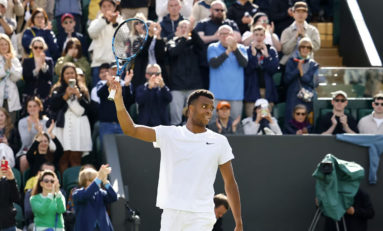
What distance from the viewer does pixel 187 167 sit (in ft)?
24.1

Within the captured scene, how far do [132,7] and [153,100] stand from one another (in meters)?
2.63

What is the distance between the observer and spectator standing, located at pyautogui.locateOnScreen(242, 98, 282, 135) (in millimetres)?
13445

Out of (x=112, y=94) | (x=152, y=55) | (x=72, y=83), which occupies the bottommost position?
(x=112, y=94)

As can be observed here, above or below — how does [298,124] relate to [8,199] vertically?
above

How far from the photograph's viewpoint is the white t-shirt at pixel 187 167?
7.31 meters

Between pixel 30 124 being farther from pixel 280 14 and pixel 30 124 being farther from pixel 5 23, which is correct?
pixel 280 14

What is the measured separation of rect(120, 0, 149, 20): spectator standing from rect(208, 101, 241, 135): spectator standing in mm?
2658

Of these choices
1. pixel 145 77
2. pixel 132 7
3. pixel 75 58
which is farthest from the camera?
pixel 132 7

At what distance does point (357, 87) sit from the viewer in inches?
560

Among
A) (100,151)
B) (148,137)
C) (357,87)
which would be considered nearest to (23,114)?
(100,151)

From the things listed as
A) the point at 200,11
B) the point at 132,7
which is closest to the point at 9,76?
the point at 132,7

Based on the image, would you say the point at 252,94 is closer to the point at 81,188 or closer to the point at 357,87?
the point at 357,87

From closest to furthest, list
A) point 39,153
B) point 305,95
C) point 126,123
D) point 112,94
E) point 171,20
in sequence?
1. point 112,94
2. point 126,123
3. point 39,153
4. point 305,95
5. point 171,20

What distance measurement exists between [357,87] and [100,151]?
3898mm
